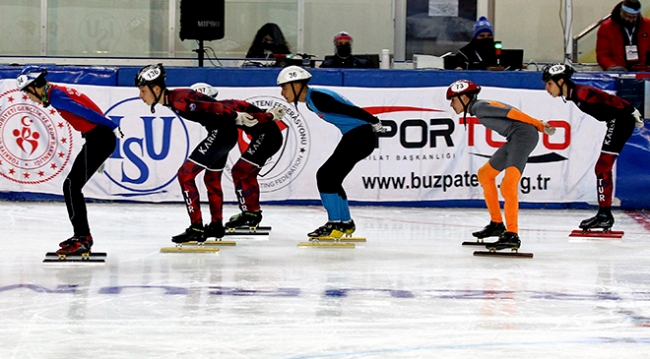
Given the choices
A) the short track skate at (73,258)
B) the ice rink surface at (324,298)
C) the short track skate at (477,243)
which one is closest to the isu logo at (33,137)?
the ice rink surface at (324,298)

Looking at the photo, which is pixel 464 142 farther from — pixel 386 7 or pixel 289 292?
pixel 289 292

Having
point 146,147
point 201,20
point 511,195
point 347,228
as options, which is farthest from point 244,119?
point 201,20

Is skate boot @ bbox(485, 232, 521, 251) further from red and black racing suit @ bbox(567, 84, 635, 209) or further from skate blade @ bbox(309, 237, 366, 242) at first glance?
red and black racing suit @ bbox(567, 84, 635, 209)

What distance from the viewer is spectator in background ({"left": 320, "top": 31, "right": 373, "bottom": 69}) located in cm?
1145

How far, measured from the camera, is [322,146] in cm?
1104

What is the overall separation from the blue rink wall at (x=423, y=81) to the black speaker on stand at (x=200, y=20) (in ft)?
2.27

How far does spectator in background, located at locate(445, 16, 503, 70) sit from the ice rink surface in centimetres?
260

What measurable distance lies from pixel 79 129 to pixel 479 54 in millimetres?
5574

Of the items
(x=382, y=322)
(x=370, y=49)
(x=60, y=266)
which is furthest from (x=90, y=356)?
(x=370, y=49)

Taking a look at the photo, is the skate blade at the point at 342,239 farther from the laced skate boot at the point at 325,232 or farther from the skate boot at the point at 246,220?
the skate boot at the point at 246,220

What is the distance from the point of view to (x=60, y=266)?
6879 millimetres

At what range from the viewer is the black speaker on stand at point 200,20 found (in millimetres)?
11625

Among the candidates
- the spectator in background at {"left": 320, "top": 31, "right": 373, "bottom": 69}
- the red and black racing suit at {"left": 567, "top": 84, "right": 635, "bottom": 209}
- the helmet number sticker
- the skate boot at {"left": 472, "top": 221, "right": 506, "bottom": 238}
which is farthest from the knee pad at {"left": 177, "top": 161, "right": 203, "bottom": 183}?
the spectator in background at {"left": 320, "top": 31, "right": 373, "bottom": 69}

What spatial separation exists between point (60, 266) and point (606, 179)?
469 cm
